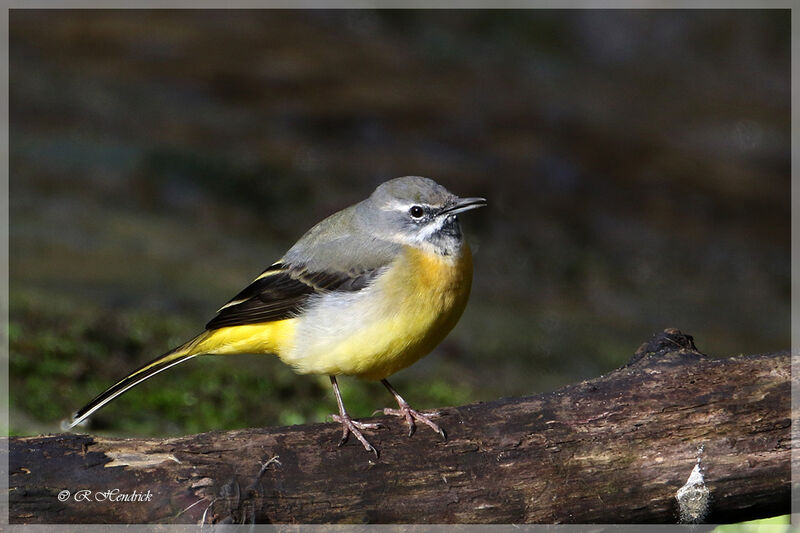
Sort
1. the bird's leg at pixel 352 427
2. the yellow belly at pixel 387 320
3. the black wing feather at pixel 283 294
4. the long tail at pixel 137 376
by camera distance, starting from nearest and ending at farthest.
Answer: the bird's leg at pixel 352 427
the yellow belly at pixel 387 320
the long tail at pixel 137 376
the black wing feather at pixel 283 294

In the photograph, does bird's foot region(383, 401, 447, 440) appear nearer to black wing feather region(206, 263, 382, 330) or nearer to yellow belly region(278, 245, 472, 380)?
yellow belly region(278, 245, 472, 380)

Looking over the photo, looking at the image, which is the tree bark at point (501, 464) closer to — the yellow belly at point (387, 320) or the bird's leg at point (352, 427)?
the bird's leg at point (352, 427)

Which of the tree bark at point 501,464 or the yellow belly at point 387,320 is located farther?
the yellow belly at point 387,320

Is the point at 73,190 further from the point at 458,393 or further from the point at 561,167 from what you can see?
the point at 561,167

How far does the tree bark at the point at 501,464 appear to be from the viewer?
4285 mm

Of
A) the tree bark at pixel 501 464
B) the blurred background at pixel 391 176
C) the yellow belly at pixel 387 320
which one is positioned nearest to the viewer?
Result: the tree bark at pixel 501 464

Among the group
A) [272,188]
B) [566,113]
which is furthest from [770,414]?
[566,113]

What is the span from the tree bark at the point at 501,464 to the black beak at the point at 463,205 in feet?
4.24

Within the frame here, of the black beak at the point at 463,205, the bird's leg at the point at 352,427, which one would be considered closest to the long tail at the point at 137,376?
the bird's leg at the point at 352,427

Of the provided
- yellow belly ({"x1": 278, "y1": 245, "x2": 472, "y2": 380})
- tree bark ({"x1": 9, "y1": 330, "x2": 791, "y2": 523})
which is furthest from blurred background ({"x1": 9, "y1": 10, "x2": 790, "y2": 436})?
tree bark ({"x1": 9, "y1": 330, "x2": 791, "y2": 523})

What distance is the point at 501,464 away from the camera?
15.4 feet

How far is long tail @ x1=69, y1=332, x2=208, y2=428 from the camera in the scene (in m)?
5.58

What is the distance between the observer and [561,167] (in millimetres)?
15195

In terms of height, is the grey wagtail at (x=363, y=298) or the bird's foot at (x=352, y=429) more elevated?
the grey wagtail at (x=363, y=298)
